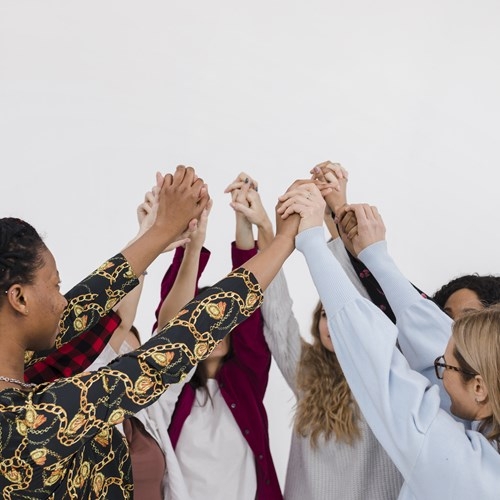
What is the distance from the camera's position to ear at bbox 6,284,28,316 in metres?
1.27

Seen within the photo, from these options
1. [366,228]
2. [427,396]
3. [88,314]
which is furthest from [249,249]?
[427,396]

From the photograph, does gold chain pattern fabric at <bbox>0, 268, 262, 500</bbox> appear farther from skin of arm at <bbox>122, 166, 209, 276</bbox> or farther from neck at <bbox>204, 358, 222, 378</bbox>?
neck at <bbox>204, 358, 222, 378</bbox>

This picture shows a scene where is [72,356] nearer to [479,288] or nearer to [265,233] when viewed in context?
[265,233]

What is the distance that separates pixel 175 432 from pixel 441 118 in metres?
1.76

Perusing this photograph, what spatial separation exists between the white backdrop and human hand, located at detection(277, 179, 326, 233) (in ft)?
4.40

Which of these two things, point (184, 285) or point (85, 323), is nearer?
point (85, 323)

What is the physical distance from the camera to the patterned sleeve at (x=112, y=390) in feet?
3.92

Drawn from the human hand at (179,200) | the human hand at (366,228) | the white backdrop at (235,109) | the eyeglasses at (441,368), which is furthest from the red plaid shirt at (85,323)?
the white backdrop at (235,109)

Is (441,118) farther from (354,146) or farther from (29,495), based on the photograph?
(29,495)

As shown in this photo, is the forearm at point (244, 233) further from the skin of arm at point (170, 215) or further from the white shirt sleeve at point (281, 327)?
the skin of arm at point (170, 215)

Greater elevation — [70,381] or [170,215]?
[170,215]

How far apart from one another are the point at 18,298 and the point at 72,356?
35cm

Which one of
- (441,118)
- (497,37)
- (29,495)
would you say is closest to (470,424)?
(29,495)

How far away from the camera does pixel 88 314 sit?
A: 160 cm
